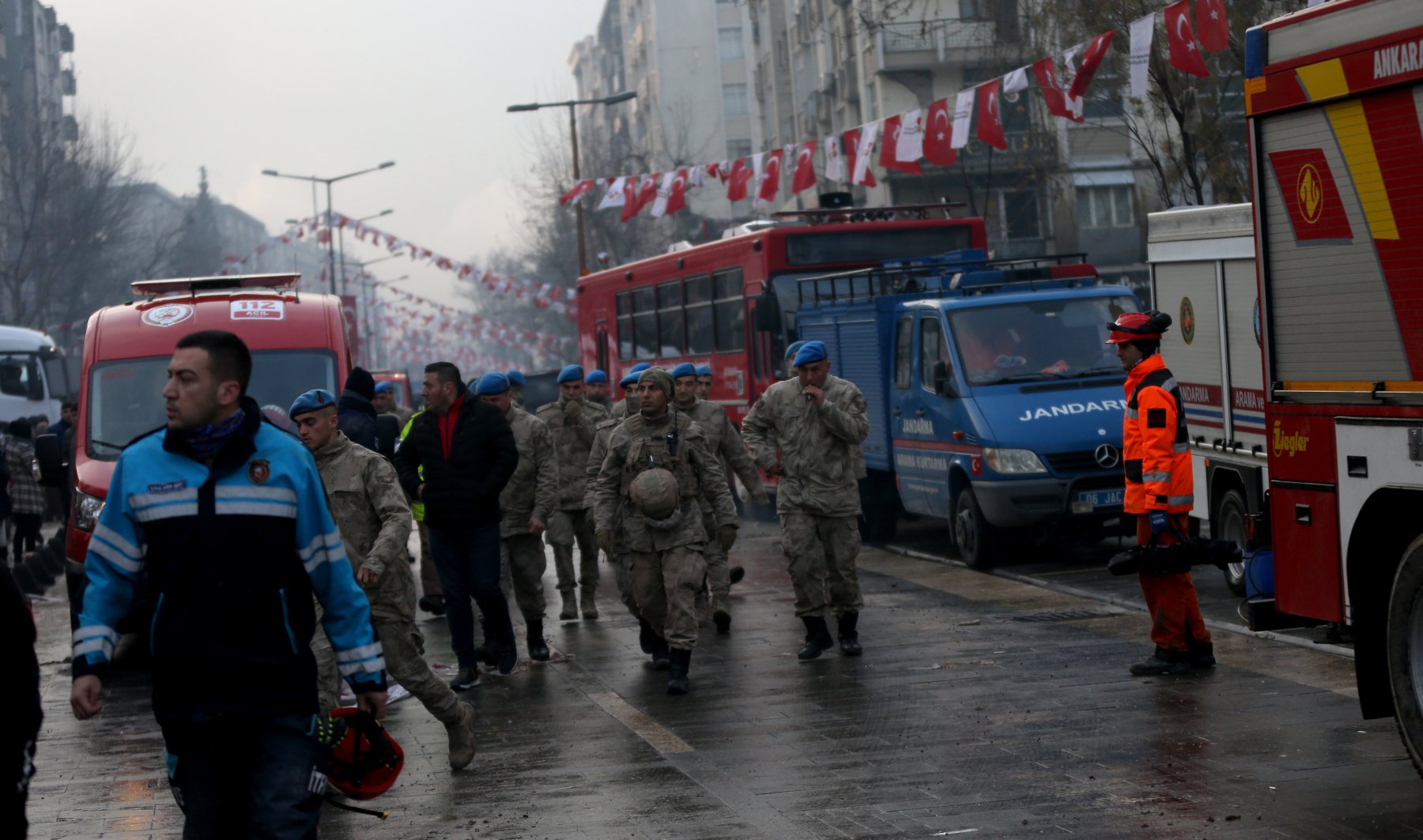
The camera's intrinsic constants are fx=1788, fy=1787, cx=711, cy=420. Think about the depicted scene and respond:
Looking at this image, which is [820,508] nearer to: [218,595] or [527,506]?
[527,506]

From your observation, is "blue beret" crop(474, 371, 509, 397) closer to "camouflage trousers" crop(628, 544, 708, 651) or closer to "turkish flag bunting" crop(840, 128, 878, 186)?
"camouflage trousers" crop(628, 544, 708, 651)

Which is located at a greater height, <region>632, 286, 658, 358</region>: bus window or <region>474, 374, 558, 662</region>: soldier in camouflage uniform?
<region>632, 286, 658, 358</region>: bus window

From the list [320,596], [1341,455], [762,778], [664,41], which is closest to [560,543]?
[762,778]

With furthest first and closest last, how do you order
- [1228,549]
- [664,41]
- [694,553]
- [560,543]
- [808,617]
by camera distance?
1. [664,41]
2. [560,543]
3. [808,617]
4. [694,553]
5. [1228,549]

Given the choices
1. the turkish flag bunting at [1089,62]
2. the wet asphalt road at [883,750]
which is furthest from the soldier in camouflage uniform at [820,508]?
the turkish flag bunting at [1089,62]

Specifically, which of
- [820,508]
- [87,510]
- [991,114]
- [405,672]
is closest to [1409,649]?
[405,672]

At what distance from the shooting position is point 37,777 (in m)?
8.21

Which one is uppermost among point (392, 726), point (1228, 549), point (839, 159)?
point (839, 159)

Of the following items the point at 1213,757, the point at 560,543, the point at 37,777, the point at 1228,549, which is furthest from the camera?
the point at 560,543

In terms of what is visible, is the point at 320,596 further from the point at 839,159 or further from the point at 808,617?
the point at 839,159

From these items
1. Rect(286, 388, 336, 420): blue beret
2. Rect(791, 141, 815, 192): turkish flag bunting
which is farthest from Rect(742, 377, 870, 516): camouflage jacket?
Rect(791, 141, 815, 192): turkish flag bunting

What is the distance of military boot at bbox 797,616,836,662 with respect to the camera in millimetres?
10516

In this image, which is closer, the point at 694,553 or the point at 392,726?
the point at 392,726

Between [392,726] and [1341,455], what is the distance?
496 centimetres
